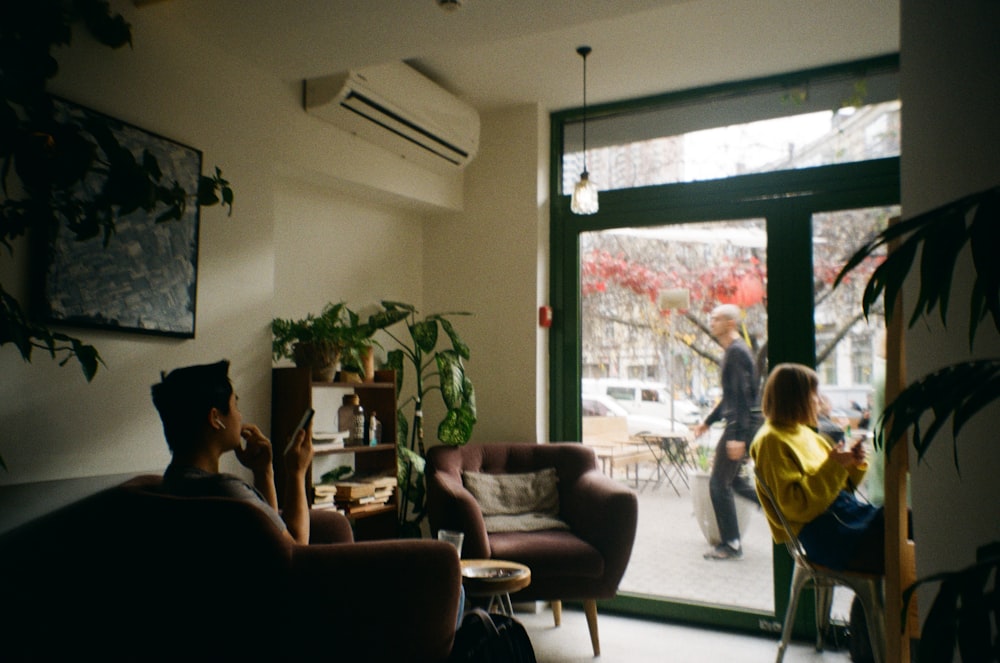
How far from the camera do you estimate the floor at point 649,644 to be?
3.46m

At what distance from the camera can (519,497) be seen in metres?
3.91

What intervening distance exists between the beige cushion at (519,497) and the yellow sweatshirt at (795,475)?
109 centimetres

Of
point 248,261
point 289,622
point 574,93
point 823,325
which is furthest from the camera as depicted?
point 574,93

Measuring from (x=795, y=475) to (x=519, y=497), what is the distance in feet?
4.67

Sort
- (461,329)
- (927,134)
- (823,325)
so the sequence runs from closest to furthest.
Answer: (927,134) → (823,325) → (461,329)

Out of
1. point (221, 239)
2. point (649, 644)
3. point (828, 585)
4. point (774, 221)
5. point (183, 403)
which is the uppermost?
point (774, 221)

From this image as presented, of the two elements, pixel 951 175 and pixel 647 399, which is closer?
A: pixel 951 175

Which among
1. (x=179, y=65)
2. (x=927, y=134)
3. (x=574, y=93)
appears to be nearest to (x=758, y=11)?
(x=574, y=93)

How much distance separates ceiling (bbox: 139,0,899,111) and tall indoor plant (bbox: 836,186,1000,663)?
201 cm

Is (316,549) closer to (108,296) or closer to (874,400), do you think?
(108,296)

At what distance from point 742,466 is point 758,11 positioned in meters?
2.28

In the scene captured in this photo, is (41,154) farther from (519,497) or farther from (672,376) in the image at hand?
(672,376)

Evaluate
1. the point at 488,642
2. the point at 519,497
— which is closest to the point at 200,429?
the point at 488,642

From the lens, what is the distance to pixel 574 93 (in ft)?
14.3
